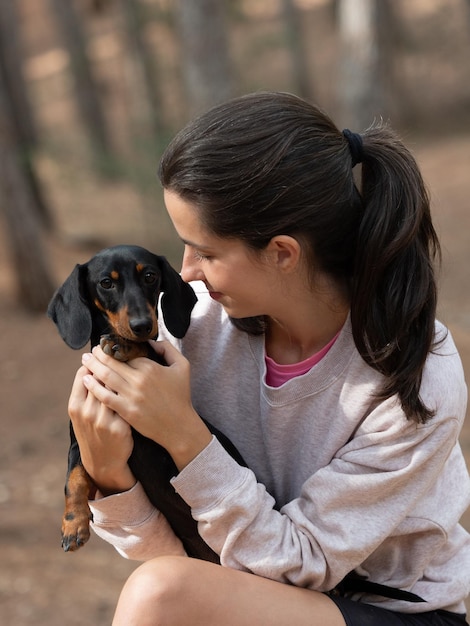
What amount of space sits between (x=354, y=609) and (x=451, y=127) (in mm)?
15599

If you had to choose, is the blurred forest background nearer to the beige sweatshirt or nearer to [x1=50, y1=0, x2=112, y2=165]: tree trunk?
[x1=50, y1=0, x2=112, y2=165]: tree trunk

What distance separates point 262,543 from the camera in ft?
7.04

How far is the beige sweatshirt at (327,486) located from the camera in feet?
7.02

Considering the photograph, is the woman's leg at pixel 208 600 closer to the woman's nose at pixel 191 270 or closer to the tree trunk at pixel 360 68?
the woman's nose at pixel 191 270

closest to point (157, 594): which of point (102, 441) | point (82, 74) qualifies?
point (102, 441)

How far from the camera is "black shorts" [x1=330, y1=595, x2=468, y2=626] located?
85.3 inches

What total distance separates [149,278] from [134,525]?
65 cm

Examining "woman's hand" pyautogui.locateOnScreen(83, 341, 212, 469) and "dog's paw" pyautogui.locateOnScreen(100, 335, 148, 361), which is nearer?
"woman's hand" pyautogui.locateOnScreen(83, 341, 212, 469)

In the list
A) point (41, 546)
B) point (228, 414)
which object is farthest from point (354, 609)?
point (41, 546)

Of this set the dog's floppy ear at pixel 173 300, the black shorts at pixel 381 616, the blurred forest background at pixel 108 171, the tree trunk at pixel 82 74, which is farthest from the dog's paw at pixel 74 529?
the tree trunk at pixel 82 74

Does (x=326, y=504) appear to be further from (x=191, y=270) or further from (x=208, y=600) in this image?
(x=191, y=270)

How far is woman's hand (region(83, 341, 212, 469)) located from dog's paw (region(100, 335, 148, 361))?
1.1 inches

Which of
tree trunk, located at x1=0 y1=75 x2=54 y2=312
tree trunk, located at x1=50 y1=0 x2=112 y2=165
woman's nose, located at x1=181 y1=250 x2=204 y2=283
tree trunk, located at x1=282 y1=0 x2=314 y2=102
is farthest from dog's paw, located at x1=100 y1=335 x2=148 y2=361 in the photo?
tree trunk, located at x1=282 y1=0 x2=314 y2=102

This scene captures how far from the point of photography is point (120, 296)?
230cm
